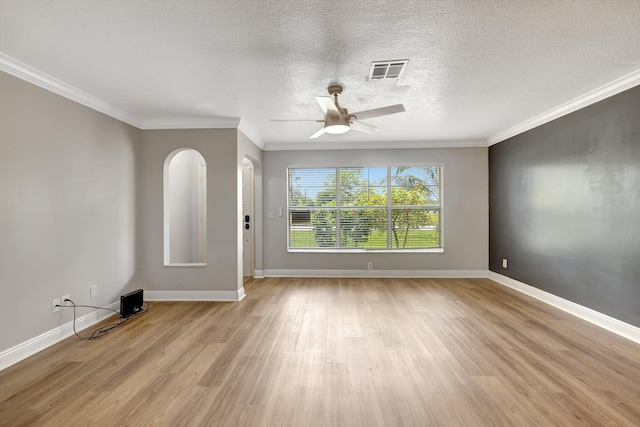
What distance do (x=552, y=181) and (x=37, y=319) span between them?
227 inches

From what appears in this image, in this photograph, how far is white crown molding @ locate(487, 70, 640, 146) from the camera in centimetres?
270

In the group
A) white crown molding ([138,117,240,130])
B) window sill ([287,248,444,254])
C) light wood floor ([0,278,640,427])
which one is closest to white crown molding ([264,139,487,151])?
white crown molding ([138,117,240,130])

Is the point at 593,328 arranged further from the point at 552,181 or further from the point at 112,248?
the point at 112,248

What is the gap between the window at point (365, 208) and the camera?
5367 millimetres

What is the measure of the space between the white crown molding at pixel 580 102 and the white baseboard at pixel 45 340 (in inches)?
230

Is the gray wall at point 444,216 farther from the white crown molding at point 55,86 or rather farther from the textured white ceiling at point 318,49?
the white crown molding at point 55,86

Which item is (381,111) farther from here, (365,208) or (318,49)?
(365,208)

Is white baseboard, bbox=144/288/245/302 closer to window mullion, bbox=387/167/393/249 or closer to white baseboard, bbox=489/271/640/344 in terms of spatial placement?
window mullion, bbox=387/167/393/249

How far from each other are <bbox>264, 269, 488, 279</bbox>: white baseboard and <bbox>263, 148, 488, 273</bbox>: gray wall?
0.24ft

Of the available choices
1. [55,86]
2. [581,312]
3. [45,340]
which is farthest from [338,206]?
[45,340]

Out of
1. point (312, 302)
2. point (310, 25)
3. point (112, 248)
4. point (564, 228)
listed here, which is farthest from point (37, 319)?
point (564, 228)

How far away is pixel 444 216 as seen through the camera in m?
5.26

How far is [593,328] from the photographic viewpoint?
2951mm

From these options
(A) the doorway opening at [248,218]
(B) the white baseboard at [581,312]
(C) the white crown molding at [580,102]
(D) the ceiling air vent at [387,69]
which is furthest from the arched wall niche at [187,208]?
(B) the white baseboard at [581,312]
